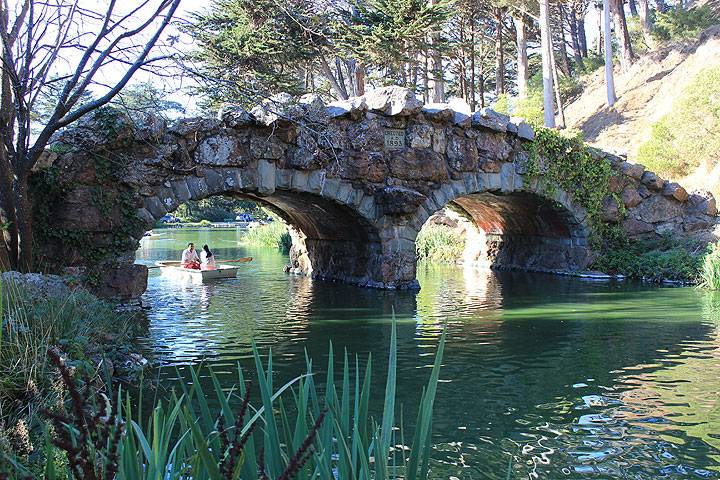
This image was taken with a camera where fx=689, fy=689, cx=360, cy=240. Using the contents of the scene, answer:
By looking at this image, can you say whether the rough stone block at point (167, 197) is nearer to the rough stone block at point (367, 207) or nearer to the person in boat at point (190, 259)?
the rough stone block at point (367, 207)

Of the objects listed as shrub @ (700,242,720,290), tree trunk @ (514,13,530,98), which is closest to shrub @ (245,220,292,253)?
tree trunk @ (514,13,530,98)

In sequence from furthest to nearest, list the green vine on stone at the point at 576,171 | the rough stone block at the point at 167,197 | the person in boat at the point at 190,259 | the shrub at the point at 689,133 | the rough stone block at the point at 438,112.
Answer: the shrub at the point at 689,133, the person in boat at the point at 190,259, the green vine on stone at the point at 576,171, the rough stone block at the point at 438,112, the rough stone block at the point at 167,197

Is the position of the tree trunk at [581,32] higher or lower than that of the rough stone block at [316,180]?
higher

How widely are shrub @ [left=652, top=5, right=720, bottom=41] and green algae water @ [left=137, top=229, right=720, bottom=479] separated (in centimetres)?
2105

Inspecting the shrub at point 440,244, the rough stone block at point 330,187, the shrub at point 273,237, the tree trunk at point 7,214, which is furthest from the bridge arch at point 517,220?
the shrub at point 273,237

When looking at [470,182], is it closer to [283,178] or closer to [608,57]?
[283,178]

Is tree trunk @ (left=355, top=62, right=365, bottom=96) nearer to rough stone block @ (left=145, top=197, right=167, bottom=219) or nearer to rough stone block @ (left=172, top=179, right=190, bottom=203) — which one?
rough stone block @ (left=172, top=179, right=190, bottom=203)

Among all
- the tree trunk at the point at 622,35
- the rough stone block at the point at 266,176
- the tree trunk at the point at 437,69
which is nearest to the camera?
the rough stone block at the point at 266,176

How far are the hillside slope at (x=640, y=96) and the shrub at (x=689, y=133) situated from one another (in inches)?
126

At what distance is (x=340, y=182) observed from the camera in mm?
12625

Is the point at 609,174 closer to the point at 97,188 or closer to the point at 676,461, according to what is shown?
the point at 97,188

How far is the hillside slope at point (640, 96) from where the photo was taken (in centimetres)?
2553

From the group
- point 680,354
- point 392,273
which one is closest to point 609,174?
point 392,273

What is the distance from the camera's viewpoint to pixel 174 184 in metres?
11.2
